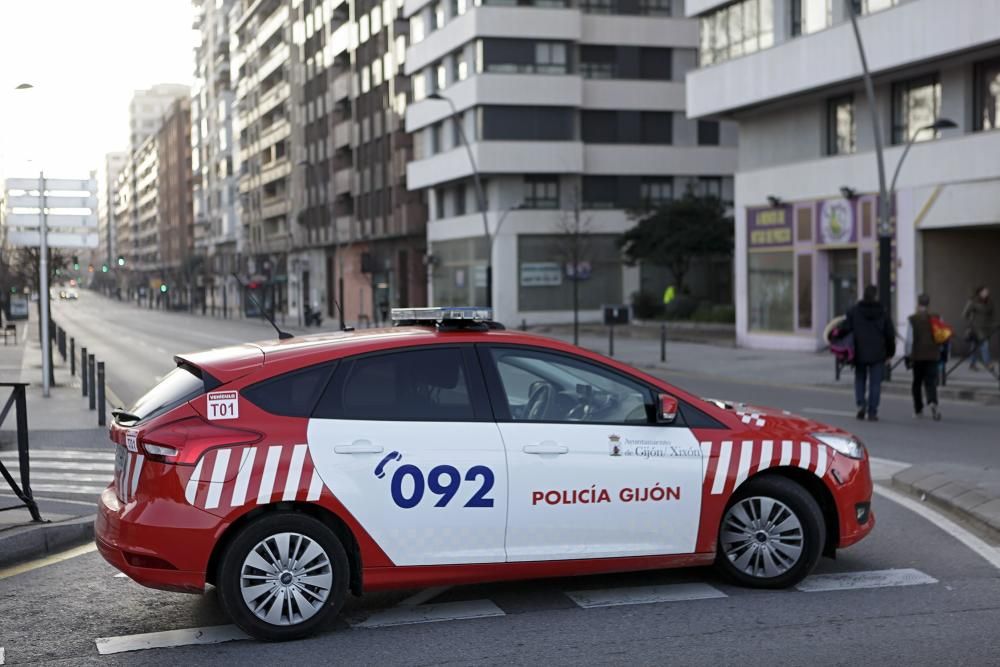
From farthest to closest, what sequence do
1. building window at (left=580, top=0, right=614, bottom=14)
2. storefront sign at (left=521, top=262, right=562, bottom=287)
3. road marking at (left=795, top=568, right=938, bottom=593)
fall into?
storefront sign at (left=521, top=262, right=562, bottom=287), building window at (left=580, top=0, right=614, bottom=14), road marking at (left=795, top=568, right=938, bottom=593)

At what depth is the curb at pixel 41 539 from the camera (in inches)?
306

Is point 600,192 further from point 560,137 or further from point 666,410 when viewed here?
point 666,410

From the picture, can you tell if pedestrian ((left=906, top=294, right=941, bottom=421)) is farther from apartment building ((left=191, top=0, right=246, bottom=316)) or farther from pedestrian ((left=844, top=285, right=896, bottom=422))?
apartment building ((left=191, top=0, right=246, bottom=316))

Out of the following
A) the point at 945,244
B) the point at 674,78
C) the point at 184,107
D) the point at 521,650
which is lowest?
the point at 521,650

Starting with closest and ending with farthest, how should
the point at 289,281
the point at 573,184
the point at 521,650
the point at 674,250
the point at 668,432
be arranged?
the point at 521,650
the point at 668,432
the point at 674,250
the point at 573,184
the point at 289,281

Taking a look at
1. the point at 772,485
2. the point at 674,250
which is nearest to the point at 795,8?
the point at 674,250

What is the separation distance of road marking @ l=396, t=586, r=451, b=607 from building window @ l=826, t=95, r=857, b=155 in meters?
26.8

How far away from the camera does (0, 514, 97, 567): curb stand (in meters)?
7.77

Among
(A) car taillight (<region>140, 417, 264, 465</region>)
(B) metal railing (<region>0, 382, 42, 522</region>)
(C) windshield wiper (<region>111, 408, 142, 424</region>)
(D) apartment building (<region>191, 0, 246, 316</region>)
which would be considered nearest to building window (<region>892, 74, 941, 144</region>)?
(B) metal railing (<region>0, 382, 42, 522</region>)

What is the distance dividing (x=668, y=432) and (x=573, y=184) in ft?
162

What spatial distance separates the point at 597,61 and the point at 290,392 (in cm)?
5106

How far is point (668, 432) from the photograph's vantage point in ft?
21.6

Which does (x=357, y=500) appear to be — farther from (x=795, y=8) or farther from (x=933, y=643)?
(x=795, y=8)

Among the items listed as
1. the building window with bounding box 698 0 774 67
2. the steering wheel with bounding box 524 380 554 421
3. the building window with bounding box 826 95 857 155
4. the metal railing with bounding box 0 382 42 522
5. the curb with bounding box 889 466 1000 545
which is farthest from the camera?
the building window with bounding box 698 0 774 67
